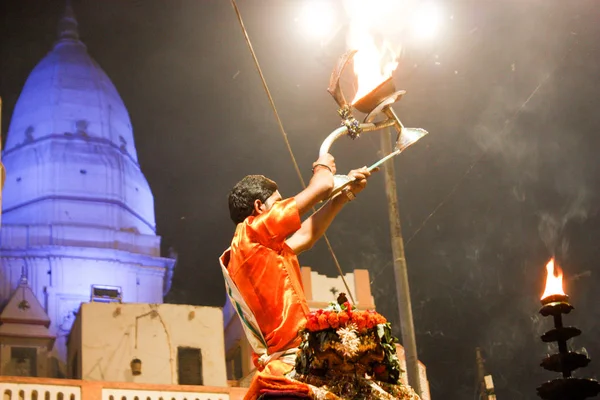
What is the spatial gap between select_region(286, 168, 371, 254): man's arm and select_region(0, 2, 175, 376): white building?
35.7 m

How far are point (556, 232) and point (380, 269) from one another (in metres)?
7.67

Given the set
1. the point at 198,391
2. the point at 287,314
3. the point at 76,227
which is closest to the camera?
the point at 287,314

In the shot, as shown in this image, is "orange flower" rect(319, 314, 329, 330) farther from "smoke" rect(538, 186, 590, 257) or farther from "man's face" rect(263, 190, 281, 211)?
"smoke" rect(538, 186, 590, 257)

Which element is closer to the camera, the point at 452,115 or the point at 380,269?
the point at 452,115

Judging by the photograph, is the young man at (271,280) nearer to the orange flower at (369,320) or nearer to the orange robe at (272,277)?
the orange robe at (272,277)

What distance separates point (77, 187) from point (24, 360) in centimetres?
1281

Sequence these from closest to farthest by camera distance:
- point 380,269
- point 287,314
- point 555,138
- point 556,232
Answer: point 287,314
point 555,138
point 556,232
point 380,269

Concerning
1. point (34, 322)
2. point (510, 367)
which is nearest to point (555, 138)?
point (510, 367)

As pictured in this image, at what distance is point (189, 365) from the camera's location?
28.8 m

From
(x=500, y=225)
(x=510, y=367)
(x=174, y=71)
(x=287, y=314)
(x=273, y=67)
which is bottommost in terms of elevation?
(x=287, y=314)

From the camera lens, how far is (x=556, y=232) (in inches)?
1356

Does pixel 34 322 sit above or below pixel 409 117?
below

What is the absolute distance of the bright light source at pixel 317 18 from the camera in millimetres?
23734

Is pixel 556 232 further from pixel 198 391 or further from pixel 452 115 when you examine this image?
pixel 198 391
